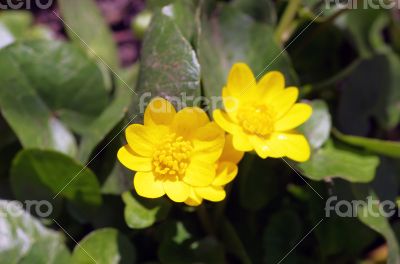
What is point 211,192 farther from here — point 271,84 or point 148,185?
point 271,84

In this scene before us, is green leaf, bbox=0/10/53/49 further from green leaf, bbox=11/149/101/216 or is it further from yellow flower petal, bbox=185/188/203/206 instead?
yellow flower petal, bbox=185/188/203/206

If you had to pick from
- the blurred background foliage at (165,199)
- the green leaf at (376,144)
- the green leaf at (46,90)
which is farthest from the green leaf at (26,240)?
the green leaf at (376,144)

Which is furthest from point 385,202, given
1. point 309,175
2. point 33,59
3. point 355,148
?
point 33,59

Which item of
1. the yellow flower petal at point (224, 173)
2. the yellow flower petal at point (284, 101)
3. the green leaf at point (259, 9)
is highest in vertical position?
the green leaf at point (259, 9)

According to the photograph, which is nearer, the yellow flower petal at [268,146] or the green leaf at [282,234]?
the yellow flower petal at [268,146]

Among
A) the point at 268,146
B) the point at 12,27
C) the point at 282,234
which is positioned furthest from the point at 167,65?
the point at 12,27

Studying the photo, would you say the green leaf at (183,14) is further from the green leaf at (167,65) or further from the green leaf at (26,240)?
the green leaf at (26,240)

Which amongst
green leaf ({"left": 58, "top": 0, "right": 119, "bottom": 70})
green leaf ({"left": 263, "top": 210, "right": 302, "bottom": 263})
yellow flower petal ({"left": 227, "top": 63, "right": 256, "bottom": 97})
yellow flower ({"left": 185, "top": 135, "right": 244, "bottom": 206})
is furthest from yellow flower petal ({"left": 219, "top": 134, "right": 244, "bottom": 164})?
green leaf ({"left": 58, "top": 0, "right": 119, "bottom": 70})
